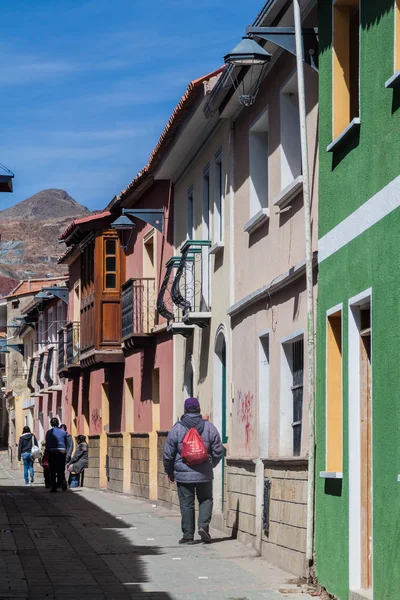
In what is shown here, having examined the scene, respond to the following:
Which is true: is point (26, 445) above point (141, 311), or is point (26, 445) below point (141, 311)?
below

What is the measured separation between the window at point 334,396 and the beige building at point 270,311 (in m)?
1.04

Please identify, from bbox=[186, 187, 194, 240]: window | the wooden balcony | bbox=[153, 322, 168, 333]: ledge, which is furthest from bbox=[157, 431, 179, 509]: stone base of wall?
bbox=[186, 187, 194, 240]: window

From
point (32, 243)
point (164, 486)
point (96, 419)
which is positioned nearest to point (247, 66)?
point (164, 486)

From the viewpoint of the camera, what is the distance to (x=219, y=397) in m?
19.2

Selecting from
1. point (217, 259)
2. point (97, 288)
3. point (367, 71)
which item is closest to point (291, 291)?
point (367, 71)

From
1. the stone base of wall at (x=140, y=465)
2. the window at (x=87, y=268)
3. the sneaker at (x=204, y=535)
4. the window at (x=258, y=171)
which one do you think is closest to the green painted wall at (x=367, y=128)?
the window at (x=258, y=171)

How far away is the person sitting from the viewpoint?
1278 inches

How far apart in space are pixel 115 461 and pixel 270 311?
1579 cm

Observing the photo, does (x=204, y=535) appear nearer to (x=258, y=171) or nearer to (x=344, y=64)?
(x=258, y=171)

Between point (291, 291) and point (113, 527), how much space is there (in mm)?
6344

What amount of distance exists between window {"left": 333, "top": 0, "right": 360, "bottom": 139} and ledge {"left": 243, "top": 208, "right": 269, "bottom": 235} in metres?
4.11

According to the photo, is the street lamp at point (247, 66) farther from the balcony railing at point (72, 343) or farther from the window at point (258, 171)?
the balcony railing at point (72, 343)

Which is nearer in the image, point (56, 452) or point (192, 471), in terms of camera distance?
point (192, 471)

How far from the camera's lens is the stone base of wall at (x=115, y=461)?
94.8 feet
